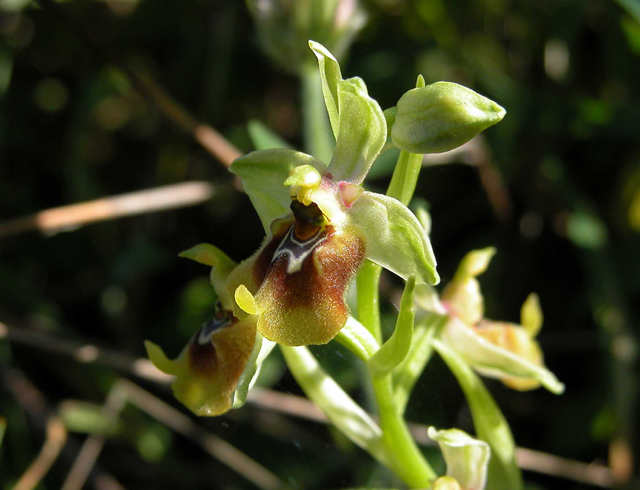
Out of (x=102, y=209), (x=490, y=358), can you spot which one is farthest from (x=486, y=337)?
(x=102, y=209)

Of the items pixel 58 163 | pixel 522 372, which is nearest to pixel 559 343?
pixel 522 372

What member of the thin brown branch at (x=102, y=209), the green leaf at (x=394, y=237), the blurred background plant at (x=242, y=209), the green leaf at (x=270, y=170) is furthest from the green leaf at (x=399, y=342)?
the thin brown branch at (x=102, y=209)

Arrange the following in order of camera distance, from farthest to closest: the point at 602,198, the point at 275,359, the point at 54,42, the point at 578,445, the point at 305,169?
the point at 54,42, the point at 602,198, the point at 578,445, the point at 275,359, the point at 305,169

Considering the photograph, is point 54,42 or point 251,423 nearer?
point 251,423

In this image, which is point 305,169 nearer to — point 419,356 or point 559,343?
point 419,356

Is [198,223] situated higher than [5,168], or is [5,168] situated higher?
[198,223]

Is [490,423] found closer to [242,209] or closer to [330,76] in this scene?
[330,76]

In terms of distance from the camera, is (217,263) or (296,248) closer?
(296,248)

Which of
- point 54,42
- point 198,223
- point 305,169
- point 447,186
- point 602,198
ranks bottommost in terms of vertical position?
point 198,223
